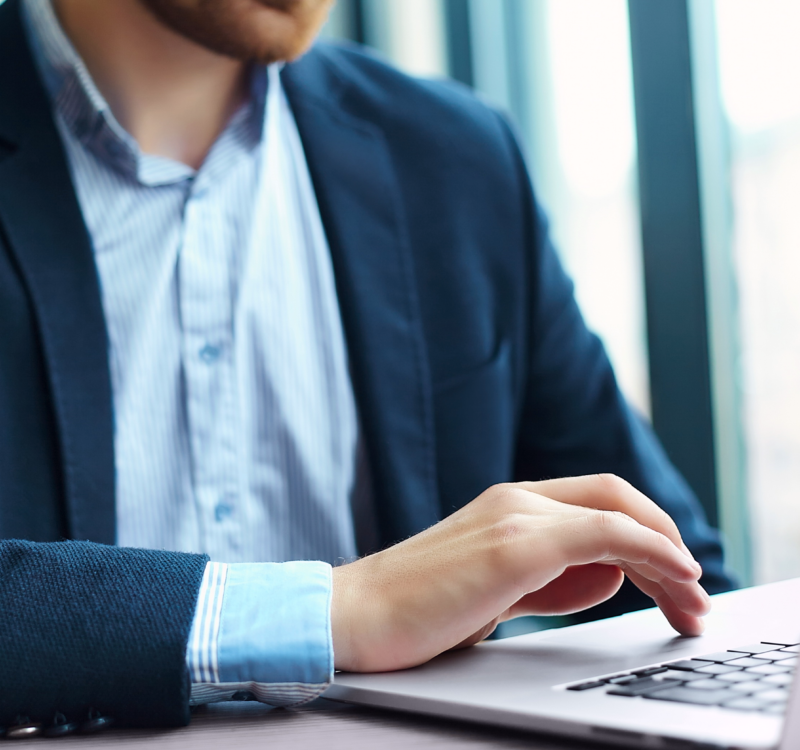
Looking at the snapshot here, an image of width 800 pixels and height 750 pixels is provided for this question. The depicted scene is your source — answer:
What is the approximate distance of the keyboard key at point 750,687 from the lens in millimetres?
448

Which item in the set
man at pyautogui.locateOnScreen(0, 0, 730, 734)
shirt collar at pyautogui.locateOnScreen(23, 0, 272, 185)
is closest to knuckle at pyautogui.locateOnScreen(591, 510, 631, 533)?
man at pyautogui.locateOnScreen(0, 0, 730, 734)

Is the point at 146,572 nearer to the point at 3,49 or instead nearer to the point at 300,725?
the point at 300,725

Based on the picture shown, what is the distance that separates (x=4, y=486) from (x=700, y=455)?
1.09 metres

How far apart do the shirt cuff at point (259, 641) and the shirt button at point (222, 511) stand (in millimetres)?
522

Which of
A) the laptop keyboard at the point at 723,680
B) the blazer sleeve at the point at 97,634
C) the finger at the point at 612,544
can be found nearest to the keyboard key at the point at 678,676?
the laptop keyboard at the point at 723,680

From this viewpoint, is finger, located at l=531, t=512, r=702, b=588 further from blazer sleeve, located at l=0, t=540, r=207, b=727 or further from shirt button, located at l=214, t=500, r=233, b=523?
shirt button, located at l=214, t=500, r=233, b=523

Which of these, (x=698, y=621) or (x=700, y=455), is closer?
(x=698, y=621)

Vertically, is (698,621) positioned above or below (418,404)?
below

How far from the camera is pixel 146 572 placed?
0.59 m

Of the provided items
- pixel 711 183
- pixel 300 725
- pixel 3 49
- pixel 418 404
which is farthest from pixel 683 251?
pixel 300 725

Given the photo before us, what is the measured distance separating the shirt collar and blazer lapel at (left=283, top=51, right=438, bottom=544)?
203 mm

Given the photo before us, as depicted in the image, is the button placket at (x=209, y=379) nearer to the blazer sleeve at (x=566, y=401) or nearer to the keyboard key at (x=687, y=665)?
the blazer sleeve at (x=566, y=401)

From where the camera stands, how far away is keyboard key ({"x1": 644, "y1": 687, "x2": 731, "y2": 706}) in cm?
44

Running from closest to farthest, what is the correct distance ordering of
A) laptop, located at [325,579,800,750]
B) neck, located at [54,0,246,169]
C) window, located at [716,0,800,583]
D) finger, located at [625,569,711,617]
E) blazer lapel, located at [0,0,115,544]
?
laptop, located at [325,579,800,750], finger, located at [625,569,711,617], blazer lapel, located at [0,0,115,544], neck, located at [54,0,246,169], window, located at [716,0,800,583]
